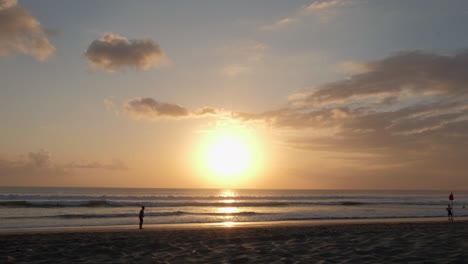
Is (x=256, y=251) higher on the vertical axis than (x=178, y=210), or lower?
higher

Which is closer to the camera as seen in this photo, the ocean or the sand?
the sand

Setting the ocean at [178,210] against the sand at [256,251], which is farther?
the ocean at [178,210]

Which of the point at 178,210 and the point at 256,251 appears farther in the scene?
the point at 178,210

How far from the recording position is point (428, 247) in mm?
10766

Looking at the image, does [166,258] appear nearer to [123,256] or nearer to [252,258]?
[123,256]

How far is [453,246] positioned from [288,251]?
5105mm

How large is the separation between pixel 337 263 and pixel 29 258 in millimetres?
8892

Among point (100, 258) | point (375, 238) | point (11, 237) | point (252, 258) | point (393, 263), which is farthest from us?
point (11, 237)

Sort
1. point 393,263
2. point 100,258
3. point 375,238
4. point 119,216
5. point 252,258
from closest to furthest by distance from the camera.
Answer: point 393,263, point 252,258, point 100,258, point 375,238, point 119,216

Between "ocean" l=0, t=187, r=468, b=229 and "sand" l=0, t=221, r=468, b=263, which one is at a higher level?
"sand" l=0, t=221, r=468, b=263

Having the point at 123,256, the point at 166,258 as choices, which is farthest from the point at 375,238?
the point at 123,256

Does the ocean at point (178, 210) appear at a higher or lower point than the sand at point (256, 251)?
lower

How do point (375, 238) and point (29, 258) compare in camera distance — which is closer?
point (29, 258)

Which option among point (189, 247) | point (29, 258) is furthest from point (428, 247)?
point (29, 258)
